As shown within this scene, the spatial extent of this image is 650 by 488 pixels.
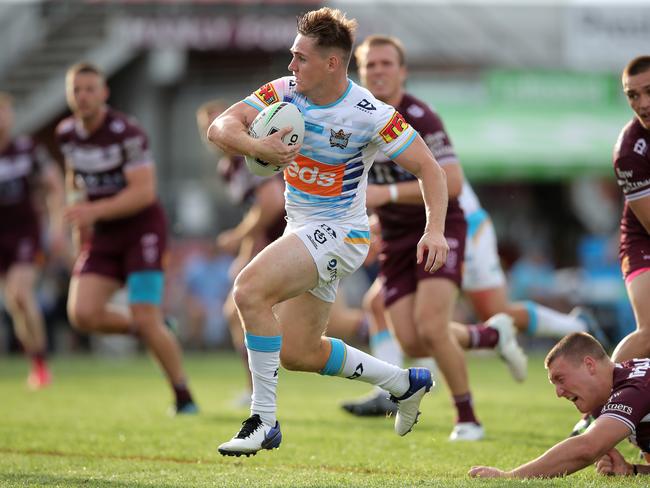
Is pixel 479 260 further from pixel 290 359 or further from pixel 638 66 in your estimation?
pixel 290 359

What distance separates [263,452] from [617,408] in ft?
8.53

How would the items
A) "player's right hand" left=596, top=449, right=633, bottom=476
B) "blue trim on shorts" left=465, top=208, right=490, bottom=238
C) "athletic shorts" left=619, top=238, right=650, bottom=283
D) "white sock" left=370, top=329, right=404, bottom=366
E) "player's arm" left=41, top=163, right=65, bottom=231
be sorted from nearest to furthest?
"player's right hand" left=596, top=449, right=633, bottom=476, "athletic shorts" left=619, top=238, right=650, bottom=283, "white sock" left=370, top=329, right=404, bottom=366, "blue trim on shorts" left=465, top=208, right=490, bottom=238, "player's arm" left=41, top=163, right=65, bottom=231

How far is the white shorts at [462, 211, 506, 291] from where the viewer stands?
980 cm

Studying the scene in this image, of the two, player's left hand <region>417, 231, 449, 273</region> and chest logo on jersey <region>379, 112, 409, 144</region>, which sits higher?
chest logo on jersey <region>379, 112, 409, 144</region>

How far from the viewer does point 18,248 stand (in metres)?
13.0

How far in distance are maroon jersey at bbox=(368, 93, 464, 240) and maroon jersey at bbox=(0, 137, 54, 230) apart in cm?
590

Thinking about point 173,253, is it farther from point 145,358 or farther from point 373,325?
point 373,325

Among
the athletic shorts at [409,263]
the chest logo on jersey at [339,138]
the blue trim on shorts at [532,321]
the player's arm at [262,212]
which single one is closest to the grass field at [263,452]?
the blue trim on shorts at [532,321]

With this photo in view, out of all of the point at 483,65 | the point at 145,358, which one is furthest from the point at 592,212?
the point at 145,358

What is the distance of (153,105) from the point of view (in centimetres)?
2569

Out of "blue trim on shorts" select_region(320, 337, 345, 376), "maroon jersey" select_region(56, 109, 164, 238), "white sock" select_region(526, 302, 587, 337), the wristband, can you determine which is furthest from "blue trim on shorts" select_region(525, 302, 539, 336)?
"blue trim on shorts" select_region(320, 337, 345, 376)

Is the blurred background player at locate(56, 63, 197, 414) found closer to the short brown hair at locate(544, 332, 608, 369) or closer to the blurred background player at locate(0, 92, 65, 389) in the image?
the blurred background player at locate(0, 92, 65, 389)

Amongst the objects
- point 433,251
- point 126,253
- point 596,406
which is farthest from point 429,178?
point 126,253

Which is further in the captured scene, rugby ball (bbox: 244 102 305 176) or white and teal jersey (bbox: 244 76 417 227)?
white and teal jersey (bbox: 244 76 417 227)
